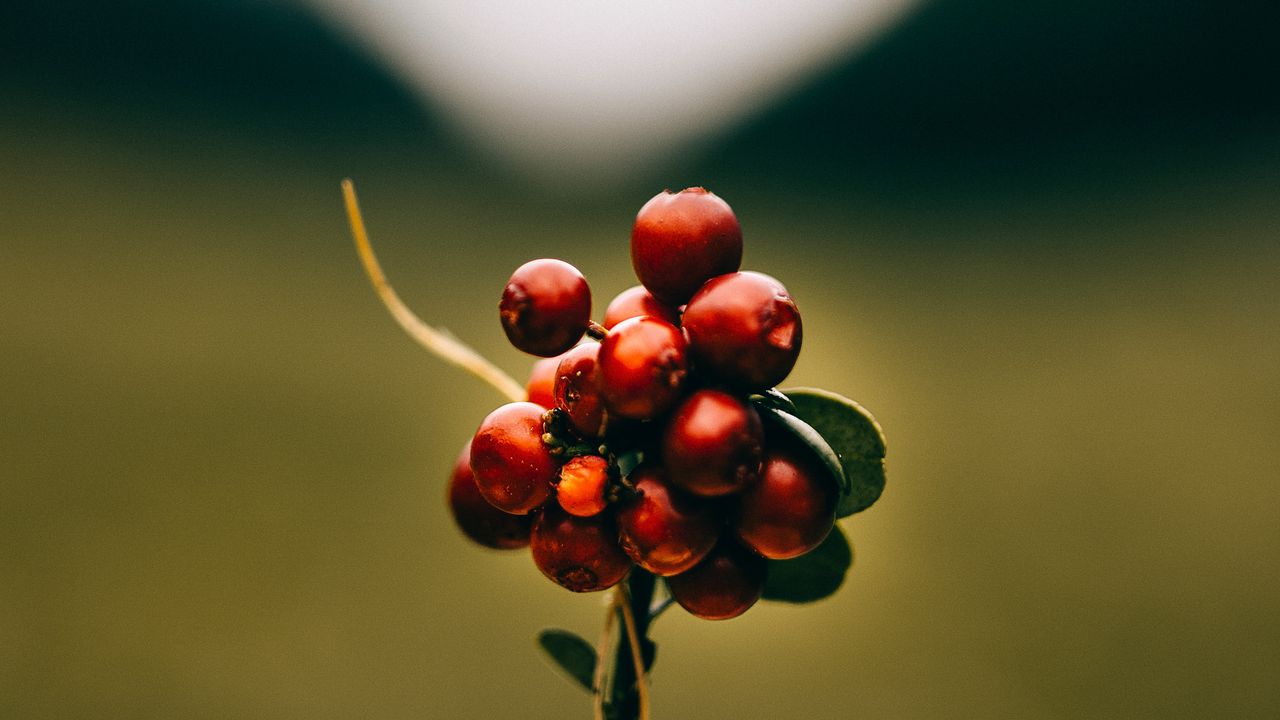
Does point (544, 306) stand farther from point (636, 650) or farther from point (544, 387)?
point (636, 650)

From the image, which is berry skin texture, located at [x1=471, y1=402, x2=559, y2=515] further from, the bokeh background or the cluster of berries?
the bokeh background

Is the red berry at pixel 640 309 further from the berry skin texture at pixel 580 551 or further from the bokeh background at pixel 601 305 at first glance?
the bokeh background at pixel 601 305

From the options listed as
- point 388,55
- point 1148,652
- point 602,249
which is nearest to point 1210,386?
point 1148,652

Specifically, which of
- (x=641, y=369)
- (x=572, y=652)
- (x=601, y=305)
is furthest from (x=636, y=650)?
(x=601, y=305)

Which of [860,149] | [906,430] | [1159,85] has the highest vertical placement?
[1159,85]

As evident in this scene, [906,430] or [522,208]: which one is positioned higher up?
[522,208]

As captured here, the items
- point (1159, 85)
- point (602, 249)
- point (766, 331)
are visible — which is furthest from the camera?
point (602, 249)

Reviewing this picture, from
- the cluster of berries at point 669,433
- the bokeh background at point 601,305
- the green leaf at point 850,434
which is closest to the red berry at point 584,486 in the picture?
the cluster of berries at point 669,433

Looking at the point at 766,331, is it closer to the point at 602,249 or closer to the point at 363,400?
the point at 363,400
